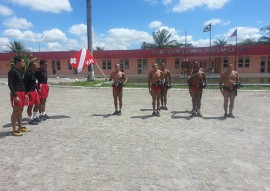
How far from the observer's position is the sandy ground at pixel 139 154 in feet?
13.3

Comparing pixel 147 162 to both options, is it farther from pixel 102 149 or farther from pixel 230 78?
pixel 230 78

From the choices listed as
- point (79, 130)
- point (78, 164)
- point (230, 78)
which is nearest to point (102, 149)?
point (78, 164)

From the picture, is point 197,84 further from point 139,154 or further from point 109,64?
point 109,64

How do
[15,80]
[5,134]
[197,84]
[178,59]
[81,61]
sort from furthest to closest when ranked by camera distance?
[178,59], [81,61], [197,84], [5,134], [15,80]

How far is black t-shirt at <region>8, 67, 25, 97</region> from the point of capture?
6.32 m

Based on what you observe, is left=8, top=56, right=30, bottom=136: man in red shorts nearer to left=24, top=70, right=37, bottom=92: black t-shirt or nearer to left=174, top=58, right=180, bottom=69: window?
left=24, top=70, right=37, bottom=92: black t-shirt

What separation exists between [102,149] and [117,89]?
3836 millimetres

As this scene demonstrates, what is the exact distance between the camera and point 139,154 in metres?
5.26

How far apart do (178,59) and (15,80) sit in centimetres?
3133

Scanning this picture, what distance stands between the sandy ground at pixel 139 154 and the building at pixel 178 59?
83.0 ft

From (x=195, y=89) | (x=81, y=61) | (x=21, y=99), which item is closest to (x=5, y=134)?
(x=21, y=99)

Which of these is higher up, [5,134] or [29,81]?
[29,81]

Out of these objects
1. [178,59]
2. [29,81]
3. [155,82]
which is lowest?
→ [155,82]

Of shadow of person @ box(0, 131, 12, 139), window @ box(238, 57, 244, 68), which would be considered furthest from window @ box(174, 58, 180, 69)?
shadow of person @ box(0, 131, 12, 139)
